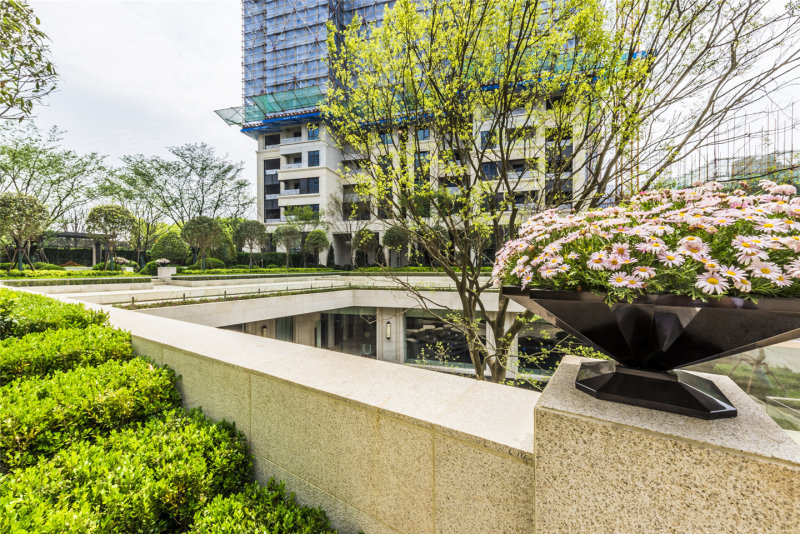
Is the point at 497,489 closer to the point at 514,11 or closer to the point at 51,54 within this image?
the point at 514,11

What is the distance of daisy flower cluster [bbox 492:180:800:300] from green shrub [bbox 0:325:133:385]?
3942 mm

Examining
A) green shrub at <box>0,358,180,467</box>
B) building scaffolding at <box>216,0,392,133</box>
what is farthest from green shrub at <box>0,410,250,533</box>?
building scaffolding at <box>216,0,392,133</box>

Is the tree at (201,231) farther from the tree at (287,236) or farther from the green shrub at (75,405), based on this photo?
the green shrub at (75,405)

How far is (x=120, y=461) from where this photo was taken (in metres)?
1.90

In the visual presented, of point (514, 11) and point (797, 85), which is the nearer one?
point (797, 85)

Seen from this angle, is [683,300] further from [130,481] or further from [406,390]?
[130,481]

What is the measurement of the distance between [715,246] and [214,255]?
32.7m

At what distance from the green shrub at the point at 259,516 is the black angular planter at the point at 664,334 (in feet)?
5.01

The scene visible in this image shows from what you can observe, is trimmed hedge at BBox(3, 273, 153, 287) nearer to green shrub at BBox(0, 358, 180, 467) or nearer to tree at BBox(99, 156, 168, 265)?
tree at BBox(99, 156, 168, 265)

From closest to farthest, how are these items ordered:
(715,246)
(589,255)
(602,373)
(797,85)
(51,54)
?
1. (715,246)
2. (589,255)
3. (602,373)
4. (797,85)
5. (51,54)

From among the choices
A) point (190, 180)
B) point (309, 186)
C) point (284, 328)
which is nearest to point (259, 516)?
point (284, 328)

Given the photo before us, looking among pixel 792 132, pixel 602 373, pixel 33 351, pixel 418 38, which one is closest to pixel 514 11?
pixel 418 38

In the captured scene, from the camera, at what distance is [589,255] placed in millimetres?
1137

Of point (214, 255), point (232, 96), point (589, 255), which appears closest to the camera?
point (589, 255)
